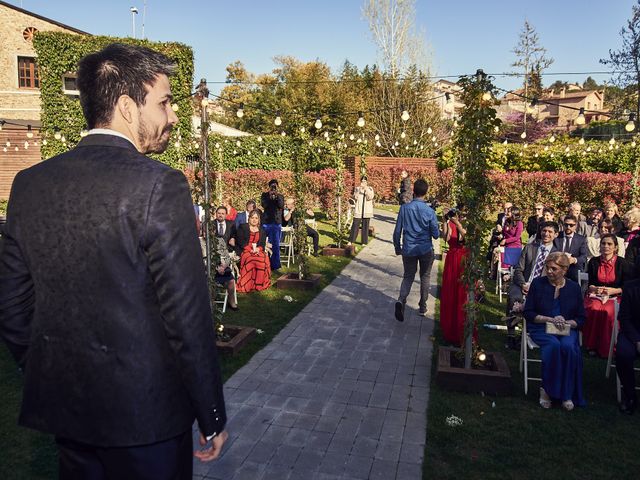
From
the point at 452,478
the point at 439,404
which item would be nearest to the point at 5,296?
the point at 452,478

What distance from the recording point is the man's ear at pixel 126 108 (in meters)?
1.74

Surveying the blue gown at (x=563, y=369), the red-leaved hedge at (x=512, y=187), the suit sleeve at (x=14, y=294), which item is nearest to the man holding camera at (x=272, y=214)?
the red-leaved hedge at (x=512, y=187)

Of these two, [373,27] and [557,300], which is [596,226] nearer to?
[557,300]

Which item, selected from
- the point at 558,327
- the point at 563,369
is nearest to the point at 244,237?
the point at 558,327

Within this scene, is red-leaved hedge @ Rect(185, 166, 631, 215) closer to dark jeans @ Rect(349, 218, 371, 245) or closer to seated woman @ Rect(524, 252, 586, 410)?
dark jeans @ Rect(349, 218, 371, 245)

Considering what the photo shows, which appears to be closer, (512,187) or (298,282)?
(298,282)

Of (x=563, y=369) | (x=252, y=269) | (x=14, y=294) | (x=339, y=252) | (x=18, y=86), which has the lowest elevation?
(x=339, y=252)

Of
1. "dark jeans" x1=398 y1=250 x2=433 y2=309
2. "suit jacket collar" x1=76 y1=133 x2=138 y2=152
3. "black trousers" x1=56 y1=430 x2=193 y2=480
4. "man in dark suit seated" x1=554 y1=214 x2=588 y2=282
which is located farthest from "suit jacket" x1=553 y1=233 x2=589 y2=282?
"suit jacket collar" x1=76 y1=133 x2=138 y2=152

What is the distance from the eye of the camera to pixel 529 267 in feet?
25.8

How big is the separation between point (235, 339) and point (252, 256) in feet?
11.9

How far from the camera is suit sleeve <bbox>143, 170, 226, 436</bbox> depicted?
1582 mm

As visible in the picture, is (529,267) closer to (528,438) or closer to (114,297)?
(528,438)

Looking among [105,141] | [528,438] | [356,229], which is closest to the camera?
[105,141]

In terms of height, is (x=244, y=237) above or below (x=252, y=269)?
above
